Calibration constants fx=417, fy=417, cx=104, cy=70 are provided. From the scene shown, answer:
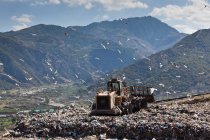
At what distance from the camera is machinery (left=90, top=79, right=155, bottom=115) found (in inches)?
1255

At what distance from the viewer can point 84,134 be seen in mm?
27297

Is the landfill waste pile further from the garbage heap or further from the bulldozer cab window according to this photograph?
the bulldozer cab window

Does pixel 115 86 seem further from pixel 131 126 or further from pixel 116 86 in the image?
pixel 131 126

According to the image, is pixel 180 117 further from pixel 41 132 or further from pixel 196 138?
pixel 41 132

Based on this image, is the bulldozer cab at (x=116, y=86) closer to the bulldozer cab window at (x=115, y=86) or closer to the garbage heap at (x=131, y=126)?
the bulldozer cab window at (x=115, y=86)

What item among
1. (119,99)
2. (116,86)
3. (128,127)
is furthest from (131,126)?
(116,86)

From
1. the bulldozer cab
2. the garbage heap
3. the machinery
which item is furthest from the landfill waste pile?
the bulldozer cab

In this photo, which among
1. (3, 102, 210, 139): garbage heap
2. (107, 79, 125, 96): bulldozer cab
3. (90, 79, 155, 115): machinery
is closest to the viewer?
→ (3, 102, 210, 139): garbage heap

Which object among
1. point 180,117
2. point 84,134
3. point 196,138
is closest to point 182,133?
point 196,138

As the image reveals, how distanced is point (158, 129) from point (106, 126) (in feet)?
12.4

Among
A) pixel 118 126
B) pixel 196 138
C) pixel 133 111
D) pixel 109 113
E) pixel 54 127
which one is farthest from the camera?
pixel 133 111

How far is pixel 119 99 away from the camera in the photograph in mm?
33688

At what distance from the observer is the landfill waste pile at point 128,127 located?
80.6 ft

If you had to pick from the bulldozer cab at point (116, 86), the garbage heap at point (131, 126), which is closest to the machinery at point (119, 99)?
the bulldozer cab at point (116, 86)
